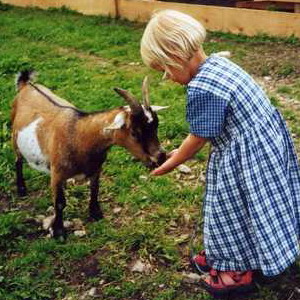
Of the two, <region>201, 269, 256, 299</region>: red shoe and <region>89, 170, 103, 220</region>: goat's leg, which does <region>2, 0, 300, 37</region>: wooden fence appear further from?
<region>201, 269, 256, 299</region>: red shoe

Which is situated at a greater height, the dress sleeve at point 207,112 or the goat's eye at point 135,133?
the dress sleeve at point 207,112

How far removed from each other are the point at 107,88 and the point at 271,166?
4.36 m

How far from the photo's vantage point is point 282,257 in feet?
11.5

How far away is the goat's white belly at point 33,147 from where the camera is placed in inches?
183

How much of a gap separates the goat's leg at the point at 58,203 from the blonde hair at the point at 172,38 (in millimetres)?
1581

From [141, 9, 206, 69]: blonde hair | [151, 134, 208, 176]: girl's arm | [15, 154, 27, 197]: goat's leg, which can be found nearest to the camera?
[141, 9, 206, 69]: blonde hair

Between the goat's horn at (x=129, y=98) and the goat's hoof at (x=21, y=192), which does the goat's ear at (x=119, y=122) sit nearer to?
the goat's horn at (x=129, y=98)

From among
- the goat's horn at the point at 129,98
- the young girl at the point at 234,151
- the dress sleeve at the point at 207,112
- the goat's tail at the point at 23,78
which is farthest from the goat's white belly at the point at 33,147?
the dress sleeve at the point at 207,112

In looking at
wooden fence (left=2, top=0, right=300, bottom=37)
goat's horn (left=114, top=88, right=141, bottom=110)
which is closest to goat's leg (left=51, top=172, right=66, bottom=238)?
goat's horn (left=114, top=88, right=141, bottom=110)

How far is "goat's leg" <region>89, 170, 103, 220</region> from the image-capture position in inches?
182

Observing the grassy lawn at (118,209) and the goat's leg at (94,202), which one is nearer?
the grassy lawn at (118,209)

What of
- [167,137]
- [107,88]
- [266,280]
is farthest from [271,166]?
[107,88]

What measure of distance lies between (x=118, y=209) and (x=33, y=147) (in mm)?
858

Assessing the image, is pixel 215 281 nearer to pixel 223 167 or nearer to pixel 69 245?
pixel 223 167
